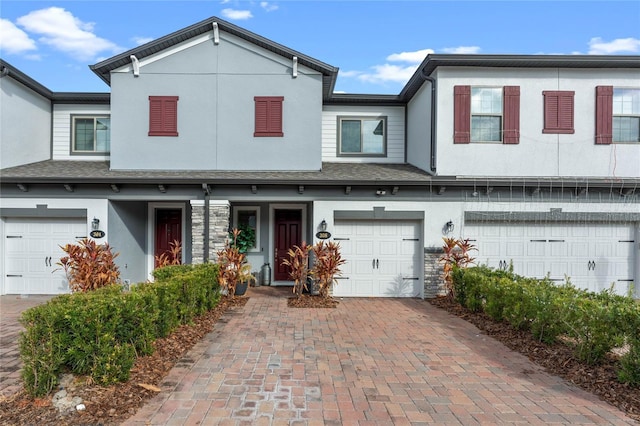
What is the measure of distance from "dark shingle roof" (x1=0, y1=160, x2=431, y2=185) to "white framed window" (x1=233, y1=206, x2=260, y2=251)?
5.97 feet

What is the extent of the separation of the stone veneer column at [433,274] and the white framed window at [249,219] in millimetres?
5419

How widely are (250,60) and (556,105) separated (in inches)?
345

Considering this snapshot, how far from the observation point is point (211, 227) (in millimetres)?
10297

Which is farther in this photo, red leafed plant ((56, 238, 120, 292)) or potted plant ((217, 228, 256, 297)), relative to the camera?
potted plant ((217, 228, 256, 297))

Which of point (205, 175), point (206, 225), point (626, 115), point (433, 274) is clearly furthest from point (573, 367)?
point (205, 175)

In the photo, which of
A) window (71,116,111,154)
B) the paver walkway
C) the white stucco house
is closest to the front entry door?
the white stucco house

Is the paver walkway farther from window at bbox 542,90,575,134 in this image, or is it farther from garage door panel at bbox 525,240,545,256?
window at bbox 542,90,575,134

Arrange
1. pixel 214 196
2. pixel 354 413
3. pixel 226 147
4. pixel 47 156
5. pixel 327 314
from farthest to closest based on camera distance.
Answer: pixel 47 156
pixel 226 147
pixel 214 196
pixel 327 314
pixel 354 413

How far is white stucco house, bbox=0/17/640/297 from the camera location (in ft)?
33.4

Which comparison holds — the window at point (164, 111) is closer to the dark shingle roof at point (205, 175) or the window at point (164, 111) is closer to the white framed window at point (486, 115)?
the dark shingle roof at point (205, 175)

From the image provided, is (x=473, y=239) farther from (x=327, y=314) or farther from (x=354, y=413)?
(x=354, y=413)

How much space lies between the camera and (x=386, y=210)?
10312 millimetres

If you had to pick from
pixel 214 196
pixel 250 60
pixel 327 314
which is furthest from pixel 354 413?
pixel 250 60

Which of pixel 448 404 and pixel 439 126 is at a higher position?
pixel 439 126
